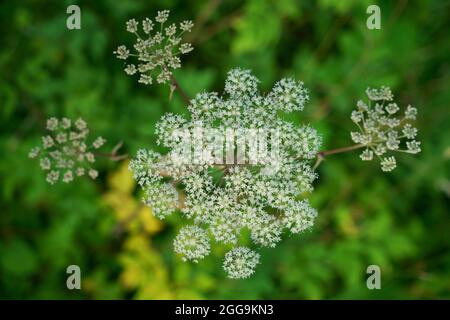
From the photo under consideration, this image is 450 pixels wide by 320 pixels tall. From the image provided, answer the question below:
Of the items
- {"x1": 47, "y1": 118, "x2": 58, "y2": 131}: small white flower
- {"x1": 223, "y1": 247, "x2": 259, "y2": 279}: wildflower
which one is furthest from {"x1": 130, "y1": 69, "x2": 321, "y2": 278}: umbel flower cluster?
{"x1": 47, "y1": 118, "x2": 58, "y2": 131}: small white flower

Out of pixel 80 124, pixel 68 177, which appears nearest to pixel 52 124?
pixel 80 124

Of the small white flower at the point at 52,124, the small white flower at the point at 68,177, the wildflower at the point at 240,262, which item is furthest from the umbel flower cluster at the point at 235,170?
the small white flower at the point at 52,124

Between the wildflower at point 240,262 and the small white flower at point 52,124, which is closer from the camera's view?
the wildflower at point 240,262

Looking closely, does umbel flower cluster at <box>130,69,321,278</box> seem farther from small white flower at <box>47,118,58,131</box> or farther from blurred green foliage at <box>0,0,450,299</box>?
blurred green foliage at <box>0,0,450,299</box>

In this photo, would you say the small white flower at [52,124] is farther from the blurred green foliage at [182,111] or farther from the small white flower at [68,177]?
the blurred green foliage at [182,111]

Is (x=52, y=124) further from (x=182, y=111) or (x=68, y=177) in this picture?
(x=182, y=111)

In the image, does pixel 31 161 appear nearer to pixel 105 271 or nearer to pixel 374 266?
pixel 105 271
